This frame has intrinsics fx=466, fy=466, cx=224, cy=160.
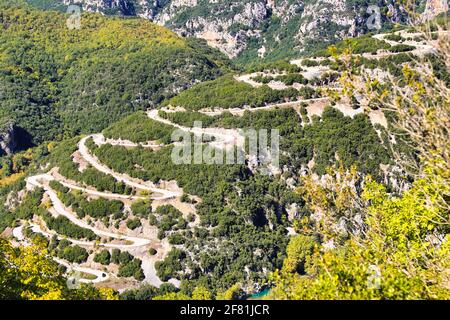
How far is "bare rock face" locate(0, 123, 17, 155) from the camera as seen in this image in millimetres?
89875

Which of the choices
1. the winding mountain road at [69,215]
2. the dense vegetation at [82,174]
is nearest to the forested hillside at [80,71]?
the dense vegetation at [82,174]

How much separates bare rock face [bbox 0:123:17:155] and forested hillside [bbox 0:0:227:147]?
2.08 meters

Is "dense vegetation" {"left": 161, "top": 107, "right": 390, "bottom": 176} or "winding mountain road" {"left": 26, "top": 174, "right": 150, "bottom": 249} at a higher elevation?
"dense vegetation" {"left": 161, "top": 107, "right": 390, "bottom": 176}

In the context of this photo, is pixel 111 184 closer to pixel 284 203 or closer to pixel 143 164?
pixel 143 164

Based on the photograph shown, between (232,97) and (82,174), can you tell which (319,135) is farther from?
(82,174)

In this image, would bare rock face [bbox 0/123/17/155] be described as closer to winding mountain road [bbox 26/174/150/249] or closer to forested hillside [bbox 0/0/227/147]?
forested hillside [bbox 0/0/227/147]

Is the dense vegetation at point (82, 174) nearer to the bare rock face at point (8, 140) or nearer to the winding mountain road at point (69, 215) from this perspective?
the winding mountain road at point (69, 215)

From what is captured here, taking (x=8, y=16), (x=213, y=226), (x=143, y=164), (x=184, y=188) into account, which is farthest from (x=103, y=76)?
(x=213, y=226)

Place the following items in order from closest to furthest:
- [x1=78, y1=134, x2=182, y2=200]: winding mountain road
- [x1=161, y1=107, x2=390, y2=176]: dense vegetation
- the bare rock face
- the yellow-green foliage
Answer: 1. the yellow-green foliage
2. [x1=78, y1=134, x2=182, y2=200]: winding mountain road
3. [x1=161, y1=107, x2=390, y2=176]: dense vegetation
4. the bare rock face

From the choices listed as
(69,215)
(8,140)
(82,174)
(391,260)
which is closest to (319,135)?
(82,174)

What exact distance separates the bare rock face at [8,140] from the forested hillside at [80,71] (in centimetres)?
208

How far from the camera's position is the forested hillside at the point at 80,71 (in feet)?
331

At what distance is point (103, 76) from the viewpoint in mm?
112312

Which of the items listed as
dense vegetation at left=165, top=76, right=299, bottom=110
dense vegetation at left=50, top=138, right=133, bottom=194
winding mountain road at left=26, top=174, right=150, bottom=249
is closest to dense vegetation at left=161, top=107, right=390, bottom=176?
dense vegetation at left=165, top=76, right=299, bottom=110
